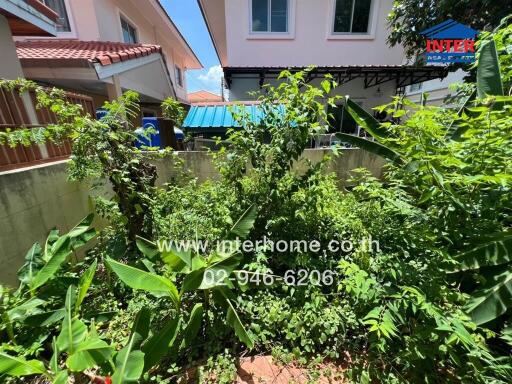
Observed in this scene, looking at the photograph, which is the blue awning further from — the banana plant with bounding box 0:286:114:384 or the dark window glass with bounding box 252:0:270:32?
the banana plant with bounding box 0:286:114:384

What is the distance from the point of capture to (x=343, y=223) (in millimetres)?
2896

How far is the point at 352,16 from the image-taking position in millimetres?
8875

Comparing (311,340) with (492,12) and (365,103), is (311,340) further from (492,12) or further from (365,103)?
(365,103)

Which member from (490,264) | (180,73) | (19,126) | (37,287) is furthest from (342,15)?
(37,287)

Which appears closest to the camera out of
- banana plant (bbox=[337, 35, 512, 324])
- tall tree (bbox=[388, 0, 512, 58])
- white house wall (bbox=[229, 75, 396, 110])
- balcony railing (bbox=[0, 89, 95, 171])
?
banana plant (bbox=[337, 35, 512, 324])

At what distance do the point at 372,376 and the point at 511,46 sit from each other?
11.4ft

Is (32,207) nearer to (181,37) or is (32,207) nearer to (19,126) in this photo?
(19,126)

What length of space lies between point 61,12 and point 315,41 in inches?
351

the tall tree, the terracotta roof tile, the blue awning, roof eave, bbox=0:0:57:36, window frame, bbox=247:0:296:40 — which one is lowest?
the blue awning

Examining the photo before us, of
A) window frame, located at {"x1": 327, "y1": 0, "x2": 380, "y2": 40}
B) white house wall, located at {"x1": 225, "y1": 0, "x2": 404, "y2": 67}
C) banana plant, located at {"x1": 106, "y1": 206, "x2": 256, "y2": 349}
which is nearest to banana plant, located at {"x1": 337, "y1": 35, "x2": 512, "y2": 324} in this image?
banana plant, located at {"x1": 106, "y1": 206, "x2": 256, "y2": 349}

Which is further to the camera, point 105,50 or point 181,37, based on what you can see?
point 181,37

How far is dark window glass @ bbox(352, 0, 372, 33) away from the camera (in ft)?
28.9

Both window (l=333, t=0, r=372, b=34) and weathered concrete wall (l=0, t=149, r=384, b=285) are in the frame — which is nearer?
weathered concrete wall (l=0, t=149, r=384, b=285)

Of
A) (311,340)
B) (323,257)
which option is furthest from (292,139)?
(311,340)
